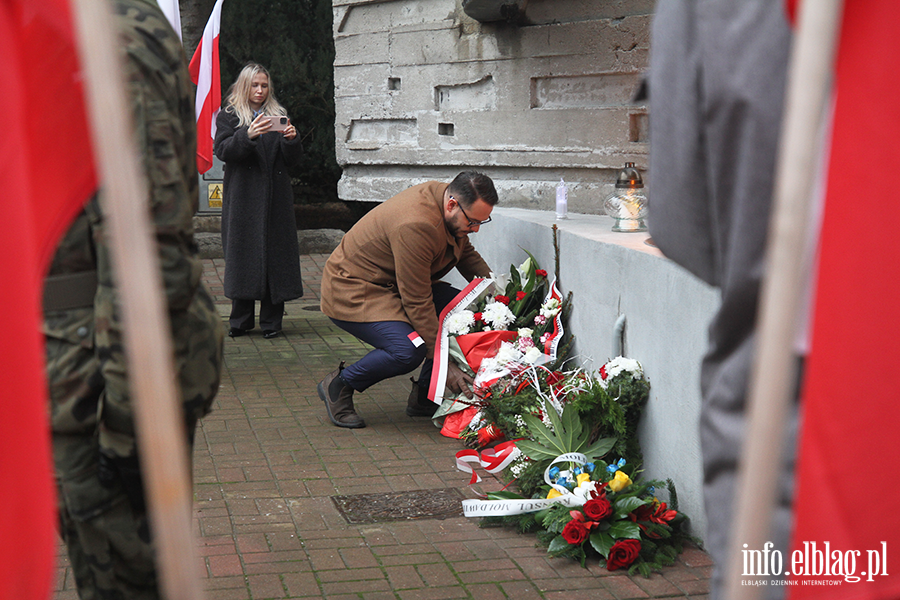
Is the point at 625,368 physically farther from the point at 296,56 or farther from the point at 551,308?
the point at 296,56

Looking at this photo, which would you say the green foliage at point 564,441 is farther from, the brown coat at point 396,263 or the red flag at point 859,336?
the red flag at point 859,336

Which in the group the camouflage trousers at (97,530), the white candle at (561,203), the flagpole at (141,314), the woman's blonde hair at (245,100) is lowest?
the camouflage trousers at (97,530)

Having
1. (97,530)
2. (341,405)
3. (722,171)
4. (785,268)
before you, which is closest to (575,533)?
(97,530)

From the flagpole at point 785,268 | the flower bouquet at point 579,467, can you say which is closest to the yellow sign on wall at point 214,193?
the flower bouquet at point 579,467

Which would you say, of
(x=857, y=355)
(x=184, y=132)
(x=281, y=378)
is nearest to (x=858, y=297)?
(x=857, y=355)

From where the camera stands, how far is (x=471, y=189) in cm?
477

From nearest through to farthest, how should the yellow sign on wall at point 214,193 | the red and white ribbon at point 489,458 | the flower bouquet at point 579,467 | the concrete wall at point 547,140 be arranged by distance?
the flower bouquet at point 579,467
the concrete wall at point 547,140
the red and white ribbon at point 489,458
the yellow sign on wall at point 214,193

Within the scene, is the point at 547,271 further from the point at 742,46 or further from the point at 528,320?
the point at 742,46

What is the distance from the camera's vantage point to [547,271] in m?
5.35

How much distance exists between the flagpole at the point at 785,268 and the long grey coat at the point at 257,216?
6.19 metres

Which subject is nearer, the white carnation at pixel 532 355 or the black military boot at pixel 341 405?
the white carnation at pixel 532 355

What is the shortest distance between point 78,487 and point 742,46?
4.99 feet

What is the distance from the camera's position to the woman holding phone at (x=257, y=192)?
21.6 feet

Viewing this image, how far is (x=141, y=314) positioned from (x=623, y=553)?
2.88 metres
